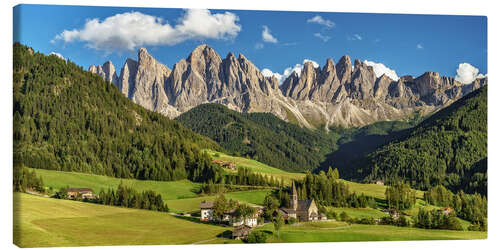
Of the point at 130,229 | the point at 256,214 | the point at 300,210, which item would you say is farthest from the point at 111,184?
the point at 300,210

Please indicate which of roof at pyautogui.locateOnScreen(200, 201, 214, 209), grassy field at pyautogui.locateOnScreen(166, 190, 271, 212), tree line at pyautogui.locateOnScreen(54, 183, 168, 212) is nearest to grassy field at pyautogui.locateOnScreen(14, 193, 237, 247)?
tree line at pyautogui.locateOnScreen(54, 183, 168, 212)

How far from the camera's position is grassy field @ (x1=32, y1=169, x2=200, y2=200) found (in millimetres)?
33844

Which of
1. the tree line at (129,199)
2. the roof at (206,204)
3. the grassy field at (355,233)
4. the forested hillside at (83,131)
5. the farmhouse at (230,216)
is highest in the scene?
the forested hillside at (83,131)

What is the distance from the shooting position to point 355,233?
31.3 metres

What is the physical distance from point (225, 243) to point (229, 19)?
1485cm

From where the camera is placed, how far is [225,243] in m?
29.0

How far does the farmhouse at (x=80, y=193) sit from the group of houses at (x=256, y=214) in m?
7.91

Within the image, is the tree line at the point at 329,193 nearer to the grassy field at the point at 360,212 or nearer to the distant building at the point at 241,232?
the grassy field at the point at 360,212

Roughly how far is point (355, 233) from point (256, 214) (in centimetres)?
664

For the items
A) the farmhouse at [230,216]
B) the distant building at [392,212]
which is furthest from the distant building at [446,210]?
the farmhouse at [230,216]

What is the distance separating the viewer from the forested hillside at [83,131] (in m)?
30.7

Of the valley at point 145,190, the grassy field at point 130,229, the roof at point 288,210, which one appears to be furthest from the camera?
the roof at point 288,210
